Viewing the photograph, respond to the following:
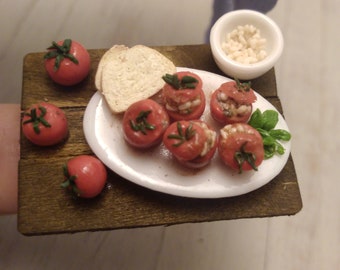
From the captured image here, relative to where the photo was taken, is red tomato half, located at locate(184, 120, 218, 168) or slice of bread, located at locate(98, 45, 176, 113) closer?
red tomato half, located at locate(184, 120, 218, 168)

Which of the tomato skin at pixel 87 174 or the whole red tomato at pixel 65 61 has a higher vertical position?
the whole red tomato at pixel 65 61

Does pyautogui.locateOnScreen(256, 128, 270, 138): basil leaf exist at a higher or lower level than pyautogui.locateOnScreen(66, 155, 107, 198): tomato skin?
lower

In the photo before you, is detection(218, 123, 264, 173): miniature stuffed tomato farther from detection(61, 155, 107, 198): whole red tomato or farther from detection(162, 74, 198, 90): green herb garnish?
detection(61, 155, 107, 198): whole red tomato

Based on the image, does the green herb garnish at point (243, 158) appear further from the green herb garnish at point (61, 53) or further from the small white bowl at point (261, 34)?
the green herb garnish at point (61, 53)

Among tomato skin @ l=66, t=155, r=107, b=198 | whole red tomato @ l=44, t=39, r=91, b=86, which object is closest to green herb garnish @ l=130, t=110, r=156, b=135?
tomato skin @ l=66, t=155, r=107, b=198

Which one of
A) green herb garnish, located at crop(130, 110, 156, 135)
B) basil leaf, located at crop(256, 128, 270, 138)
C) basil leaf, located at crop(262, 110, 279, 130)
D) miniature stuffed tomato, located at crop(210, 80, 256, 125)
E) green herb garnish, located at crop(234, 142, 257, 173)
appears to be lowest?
basil leaf, located at crop(256, 128, 270, 138)

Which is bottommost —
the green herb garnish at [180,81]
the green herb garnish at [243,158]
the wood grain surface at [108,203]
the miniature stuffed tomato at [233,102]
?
the wood grain surface at [108,203]


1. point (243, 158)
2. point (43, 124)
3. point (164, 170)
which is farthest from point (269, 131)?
point (43, 124)

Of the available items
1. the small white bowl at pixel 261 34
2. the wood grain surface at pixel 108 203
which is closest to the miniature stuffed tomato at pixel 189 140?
the wood grain surface at pixel 108 203
